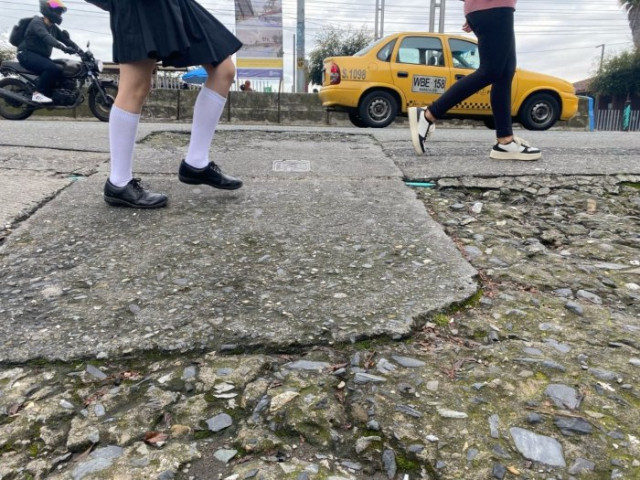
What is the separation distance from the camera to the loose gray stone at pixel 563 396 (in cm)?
111

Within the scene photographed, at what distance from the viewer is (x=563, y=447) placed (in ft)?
3.24

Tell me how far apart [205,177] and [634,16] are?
3785cm

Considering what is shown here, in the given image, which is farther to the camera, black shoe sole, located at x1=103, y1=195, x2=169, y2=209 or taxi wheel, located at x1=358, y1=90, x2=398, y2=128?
taxi wheel, located at x1=358, y1=90, x2=398, y2=128

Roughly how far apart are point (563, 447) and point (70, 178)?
9.20 feet

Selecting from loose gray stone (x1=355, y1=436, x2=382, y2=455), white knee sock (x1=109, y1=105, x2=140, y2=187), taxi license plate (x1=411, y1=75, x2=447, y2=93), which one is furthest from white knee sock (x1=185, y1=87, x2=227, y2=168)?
taxi license plate (x1=411, y1=75, x2=447, y2=93)

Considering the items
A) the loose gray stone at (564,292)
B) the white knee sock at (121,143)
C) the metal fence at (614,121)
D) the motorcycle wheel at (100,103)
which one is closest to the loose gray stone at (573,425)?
the loose gray stone at (564,292)

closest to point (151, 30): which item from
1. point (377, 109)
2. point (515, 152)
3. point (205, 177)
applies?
point (205, 177)

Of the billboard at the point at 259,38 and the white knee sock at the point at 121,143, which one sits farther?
the billboard at the point at 259,38

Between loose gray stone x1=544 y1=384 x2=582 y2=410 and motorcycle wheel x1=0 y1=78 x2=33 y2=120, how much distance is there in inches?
338

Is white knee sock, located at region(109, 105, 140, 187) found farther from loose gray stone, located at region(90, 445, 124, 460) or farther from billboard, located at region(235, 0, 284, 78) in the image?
billboard, located at region(235, 0, 284, 78)

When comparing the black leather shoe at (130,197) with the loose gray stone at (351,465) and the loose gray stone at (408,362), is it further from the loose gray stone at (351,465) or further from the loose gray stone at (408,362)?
the loose gray stone at (351,465)

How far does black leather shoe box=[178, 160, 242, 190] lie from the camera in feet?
8.25

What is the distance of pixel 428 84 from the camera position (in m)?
8.08

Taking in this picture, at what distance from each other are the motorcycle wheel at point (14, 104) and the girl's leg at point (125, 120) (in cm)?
664
